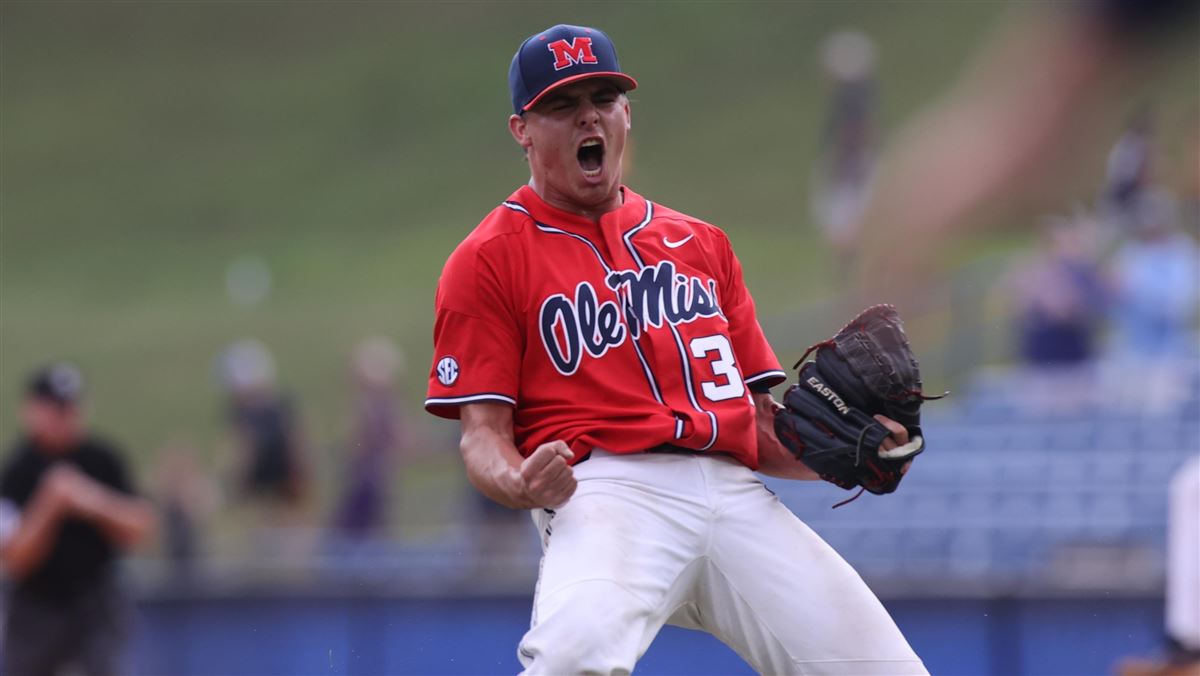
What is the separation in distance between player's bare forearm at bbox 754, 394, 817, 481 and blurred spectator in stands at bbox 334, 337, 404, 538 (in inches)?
330

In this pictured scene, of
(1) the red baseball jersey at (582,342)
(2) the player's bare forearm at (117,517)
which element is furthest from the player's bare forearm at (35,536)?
(1) the red baseball jersey at (582,342)

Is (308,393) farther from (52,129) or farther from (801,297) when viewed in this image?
(52,129)

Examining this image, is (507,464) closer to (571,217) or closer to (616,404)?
(616,404)

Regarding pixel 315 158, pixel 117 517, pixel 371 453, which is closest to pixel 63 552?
pixel 117 517

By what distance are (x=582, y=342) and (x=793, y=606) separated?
0.79m

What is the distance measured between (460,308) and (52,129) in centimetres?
3787

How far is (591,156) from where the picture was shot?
4.29 m

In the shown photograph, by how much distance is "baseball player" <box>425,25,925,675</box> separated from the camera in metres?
4.08

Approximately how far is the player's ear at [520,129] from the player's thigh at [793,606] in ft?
3.34

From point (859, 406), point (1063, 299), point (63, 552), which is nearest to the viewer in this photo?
point (859, 406)

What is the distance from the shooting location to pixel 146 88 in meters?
40.8

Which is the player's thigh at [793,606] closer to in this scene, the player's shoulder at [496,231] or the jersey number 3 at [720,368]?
the jersey number 3 at [720,368]

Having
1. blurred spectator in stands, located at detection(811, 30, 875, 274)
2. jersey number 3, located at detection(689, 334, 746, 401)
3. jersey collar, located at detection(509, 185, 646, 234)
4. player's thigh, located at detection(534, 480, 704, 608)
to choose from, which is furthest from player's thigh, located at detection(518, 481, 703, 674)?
blurred spectator in stands, located at detection(811, 30, 875, 274)

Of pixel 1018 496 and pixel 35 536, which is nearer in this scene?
pixel 35 536
